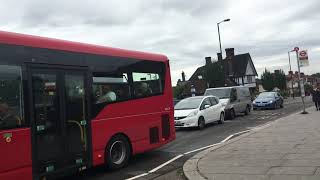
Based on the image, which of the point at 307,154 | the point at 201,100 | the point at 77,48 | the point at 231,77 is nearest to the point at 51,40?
the point at 77,48

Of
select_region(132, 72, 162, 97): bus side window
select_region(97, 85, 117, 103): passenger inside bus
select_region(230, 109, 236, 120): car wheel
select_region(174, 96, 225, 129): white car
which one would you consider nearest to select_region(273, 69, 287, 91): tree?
select_region(230, 109, 236, 120): car wheel

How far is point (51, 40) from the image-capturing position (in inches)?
398

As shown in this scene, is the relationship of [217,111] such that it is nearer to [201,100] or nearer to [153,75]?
[201,100]

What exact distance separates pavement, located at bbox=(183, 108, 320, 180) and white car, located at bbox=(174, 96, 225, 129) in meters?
5.77

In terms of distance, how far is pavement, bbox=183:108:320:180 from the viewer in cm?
933

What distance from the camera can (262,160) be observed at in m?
11.0

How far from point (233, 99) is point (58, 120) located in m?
20.2

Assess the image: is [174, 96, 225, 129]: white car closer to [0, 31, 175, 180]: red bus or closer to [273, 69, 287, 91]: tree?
[0, 31, 175, 180]: red bus

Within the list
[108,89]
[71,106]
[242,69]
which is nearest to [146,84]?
[108,89]

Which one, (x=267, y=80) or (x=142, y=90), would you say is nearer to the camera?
(x=142, y=90)

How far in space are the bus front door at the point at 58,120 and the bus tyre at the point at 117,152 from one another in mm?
Result: 920

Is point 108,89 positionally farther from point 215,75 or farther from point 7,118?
point 215,75

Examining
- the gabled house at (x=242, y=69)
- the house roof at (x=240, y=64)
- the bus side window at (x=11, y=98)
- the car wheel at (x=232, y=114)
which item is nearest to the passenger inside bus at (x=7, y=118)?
the bus side window at (x=11, y=98)

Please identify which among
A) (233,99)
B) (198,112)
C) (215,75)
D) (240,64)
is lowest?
(198,112)
